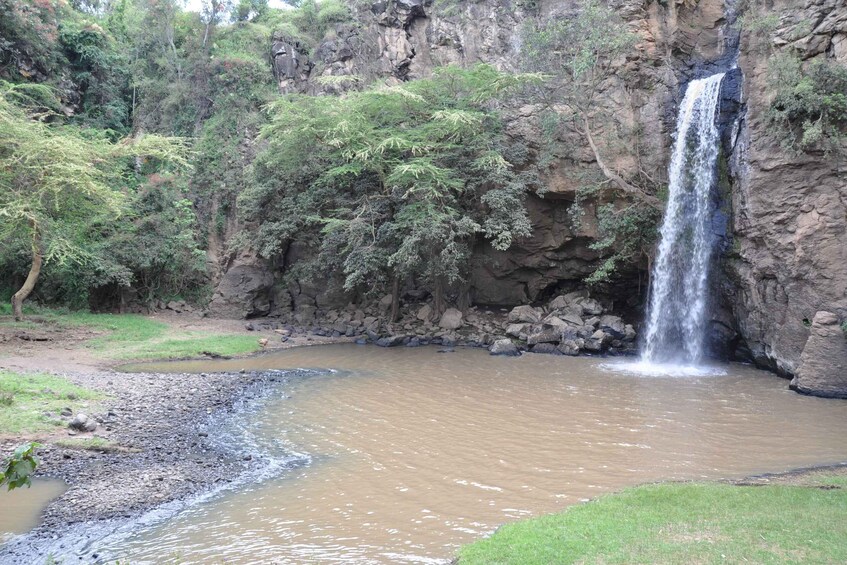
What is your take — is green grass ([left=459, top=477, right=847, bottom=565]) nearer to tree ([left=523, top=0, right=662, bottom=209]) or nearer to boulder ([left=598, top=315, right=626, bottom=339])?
boulder ([left=598, top=315, right=626, bottom=339])

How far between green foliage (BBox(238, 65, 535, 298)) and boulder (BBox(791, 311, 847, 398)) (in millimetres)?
9705

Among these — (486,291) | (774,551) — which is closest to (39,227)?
(486,291)

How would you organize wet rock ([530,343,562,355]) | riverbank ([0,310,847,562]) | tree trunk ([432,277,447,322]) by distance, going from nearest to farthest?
1. riverbank ([0,310,847,562])
2. wet rock ([530,343,562,355])
3. tree trunk ([432,277,447,322])

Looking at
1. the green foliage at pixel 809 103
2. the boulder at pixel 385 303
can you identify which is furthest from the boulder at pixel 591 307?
the green foliage at pixel 809 103

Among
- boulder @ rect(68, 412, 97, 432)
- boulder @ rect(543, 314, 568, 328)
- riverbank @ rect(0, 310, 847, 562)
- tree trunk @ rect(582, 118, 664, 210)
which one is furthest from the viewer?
boulder @ rect(543, 314, 568, 328)

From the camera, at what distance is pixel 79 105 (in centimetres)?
3278

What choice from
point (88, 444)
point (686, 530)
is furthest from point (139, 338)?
point (686, 530)

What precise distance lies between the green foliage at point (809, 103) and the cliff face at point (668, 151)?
0.51 meters

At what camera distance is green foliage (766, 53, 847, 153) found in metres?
14.9

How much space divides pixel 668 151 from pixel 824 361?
9798 mm

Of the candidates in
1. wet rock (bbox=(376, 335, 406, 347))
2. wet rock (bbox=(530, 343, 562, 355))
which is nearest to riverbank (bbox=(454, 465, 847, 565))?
wet rock (bbox=(530, 343, 562, 355))

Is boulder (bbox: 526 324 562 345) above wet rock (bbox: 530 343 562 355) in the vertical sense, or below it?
above

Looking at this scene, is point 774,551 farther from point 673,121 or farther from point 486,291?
point 486,291

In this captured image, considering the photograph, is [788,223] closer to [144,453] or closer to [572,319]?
[572,319]
